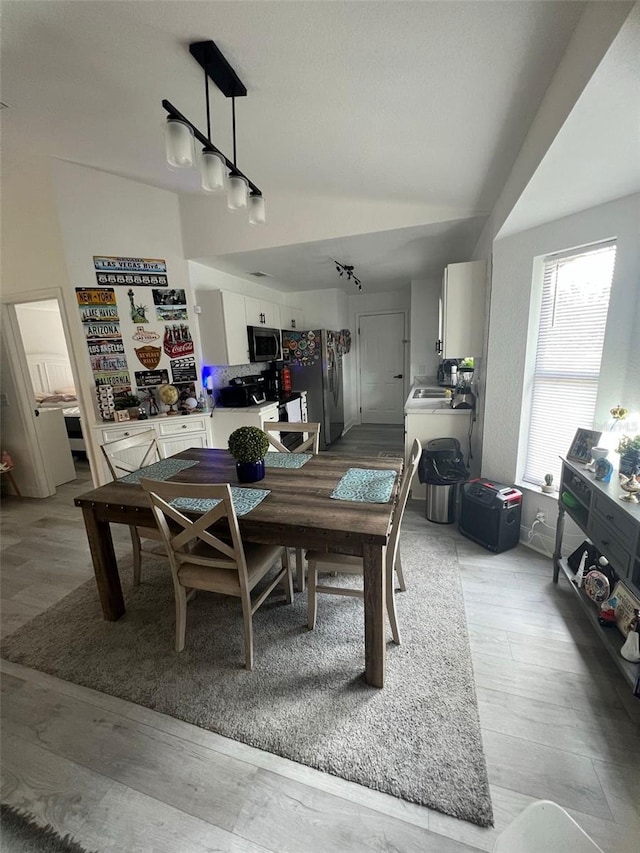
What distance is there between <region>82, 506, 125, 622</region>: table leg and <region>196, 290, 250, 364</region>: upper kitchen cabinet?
2062 mm

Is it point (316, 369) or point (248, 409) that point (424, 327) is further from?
point (248, 409)

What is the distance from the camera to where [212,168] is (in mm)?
1463

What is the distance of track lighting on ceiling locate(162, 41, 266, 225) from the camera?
130cm

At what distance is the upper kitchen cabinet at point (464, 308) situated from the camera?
2.71m

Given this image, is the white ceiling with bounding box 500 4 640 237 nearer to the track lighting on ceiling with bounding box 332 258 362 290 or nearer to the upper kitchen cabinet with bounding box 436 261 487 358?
the upper kitchen cabinet with bounding box 436 261 487 358

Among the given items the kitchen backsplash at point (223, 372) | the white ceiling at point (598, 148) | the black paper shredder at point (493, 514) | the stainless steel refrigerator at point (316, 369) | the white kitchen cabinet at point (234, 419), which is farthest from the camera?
the stainless steel refrigerator at point (316, 369)

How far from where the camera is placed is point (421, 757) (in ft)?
4.05

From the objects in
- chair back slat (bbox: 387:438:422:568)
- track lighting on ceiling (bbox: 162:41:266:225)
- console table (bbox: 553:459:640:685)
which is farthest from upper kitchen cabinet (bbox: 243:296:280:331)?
console table (bbox: 553:459:640:685)

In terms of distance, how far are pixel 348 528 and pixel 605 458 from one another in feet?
4.69

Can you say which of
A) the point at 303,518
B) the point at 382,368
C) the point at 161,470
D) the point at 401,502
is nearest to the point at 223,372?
the point at 161,470

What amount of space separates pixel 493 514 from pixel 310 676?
5.26 feet

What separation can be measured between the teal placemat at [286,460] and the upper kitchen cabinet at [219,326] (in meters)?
1.66

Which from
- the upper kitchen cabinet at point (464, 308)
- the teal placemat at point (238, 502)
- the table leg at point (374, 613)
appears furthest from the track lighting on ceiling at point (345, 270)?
the table leg at point (374, 613)

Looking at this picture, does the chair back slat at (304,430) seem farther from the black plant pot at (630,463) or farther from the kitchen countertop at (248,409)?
the black plant pot at (630,463)
